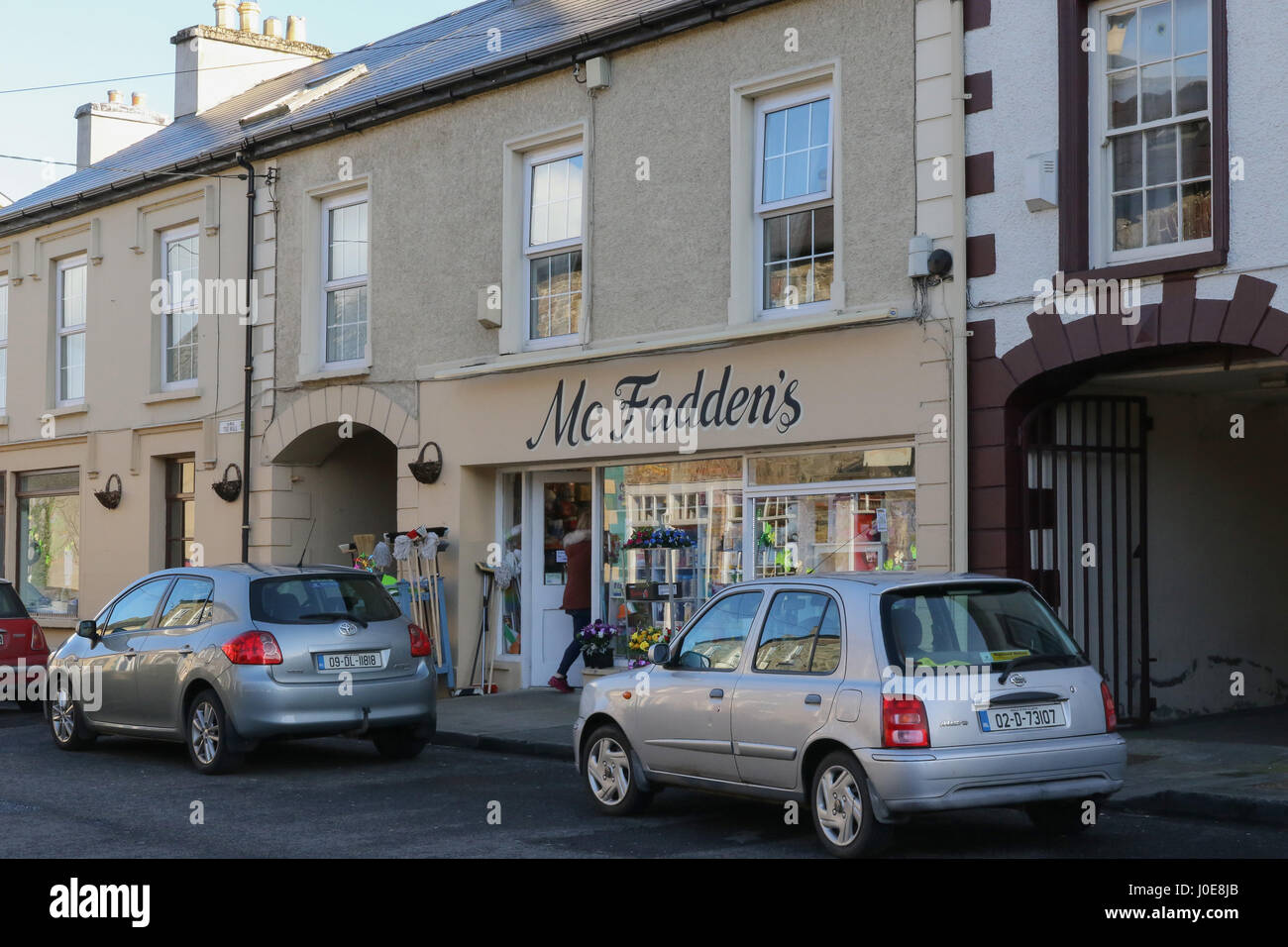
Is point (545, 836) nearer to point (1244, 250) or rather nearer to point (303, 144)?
point (1244, 250)

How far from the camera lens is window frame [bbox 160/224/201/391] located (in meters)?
20.4

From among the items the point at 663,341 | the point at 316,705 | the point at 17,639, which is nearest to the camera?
the point at 316,705

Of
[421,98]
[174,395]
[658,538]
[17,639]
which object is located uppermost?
[421,98]

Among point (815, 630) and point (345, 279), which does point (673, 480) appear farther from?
point (815, 630)

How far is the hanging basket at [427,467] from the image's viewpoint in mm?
17266

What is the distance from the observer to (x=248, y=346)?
19453 mm

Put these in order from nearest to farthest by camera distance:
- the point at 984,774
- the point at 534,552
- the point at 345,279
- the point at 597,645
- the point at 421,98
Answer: the point at 984,774 → the point at 597,645 → the point at 534,552 → the point at 421,98 → the point at 345,279

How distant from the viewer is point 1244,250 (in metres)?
11.0

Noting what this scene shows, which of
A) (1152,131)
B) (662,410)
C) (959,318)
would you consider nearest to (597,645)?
(662,410)

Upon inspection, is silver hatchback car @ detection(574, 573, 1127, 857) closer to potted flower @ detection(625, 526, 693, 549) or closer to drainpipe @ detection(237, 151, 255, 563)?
potted flower @ detection(625, 526, 693, 549)

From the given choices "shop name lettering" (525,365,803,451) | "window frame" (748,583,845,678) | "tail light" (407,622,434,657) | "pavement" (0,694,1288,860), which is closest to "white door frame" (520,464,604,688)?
"shop name lettering" (525,365,803,451)

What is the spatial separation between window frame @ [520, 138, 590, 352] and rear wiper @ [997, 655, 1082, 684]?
8.32 metres

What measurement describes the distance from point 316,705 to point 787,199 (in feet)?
19.9

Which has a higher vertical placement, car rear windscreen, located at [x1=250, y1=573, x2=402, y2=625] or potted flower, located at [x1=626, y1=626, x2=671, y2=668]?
car rear windscreen, located at [x1=250, y1=573, x2=402, y2=625]
